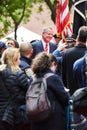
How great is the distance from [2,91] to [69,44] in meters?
2.76

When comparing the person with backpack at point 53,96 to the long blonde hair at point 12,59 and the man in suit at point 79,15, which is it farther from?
the man in suit at point 79,15

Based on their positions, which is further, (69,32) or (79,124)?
(69,32)

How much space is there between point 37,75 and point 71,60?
1.94 meters

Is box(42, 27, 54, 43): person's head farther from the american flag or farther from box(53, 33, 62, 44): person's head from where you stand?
box(53, 33, 62, 44): person's head

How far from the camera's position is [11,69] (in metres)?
8.57

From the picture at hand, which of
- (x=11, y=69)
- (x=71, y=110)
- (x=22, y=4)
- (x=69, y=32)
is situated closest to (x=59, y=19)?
(x=69, y=32)

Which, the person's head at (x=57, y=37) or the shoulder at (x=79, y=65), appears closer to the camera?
the shoulder at (x=79, y=65)

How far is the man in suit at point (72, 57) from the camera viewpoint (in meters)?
9.47

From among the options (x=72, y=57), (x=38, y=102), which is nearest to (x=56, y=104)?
(x=38, y=102)

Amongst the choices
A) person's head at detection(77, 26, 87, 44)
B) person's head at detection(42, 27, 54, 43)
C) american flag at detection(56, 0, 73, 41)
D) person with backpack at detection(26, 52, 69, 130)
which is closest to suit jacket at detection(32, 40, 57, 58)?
person's head at detection(42, 27, 54, 43)

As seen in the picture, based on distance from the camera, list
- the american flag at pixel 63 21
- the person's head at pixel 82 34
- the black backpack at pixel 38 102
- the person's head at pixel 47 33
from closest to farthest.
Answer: the black backpack at pixel 38 102 → the person's head at pixel 82 34 → the person's head at pixel 47 33 → the american flag at pixel 63 21

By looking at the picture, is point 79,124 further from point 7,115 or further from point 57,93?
point 7,115

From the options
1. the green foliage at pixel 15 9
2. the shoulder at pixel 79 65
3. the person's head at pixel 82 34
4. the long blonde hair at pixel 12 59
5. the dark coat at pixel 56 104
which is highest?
the person's head at pixel 82 34

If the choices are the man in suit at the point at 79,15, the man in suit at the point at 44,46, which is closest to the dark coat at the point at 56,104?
the man in suit at the point at 79,15
